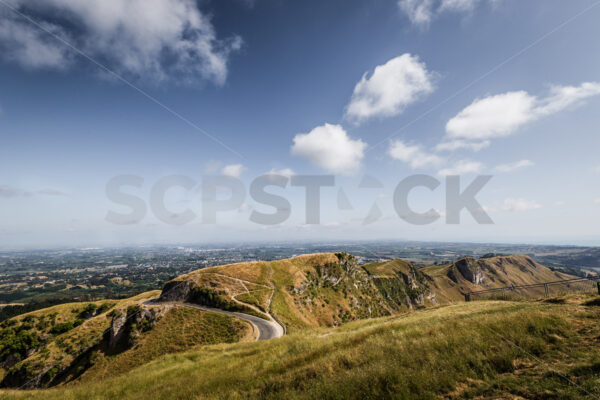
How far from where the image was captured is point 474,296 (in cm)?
3353

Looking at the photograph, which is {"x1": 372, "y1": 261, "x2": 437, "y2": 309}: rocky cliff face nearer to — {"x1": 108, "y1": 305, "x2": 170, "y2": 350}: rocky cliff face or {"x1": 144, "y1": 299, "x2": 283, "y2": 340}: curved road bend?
{"x1": 144, "y1": 299, "x2": 283, "y2": 340}: curved road bend

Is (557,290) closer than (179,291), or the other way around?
(557,290)

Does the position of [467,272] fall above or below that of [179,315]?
below

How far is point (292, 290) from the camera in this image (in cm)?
5962

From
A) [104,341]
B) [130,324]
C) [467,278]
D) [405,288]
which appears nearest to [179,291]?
[130,324]

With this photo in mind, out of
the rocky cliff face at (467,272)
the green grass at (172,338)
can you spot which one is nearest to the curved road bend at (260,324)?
the green grass at (172,338)

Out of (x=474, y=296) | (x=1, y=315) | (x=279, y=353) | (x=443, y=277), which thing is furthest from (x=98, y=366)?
(x=443, y=277)

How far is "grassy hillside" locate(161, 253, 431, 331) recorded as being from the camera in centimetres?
5109

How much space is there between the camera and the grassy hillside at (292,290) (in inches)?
2012

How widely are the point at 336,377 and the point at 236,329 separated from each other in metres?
38.1

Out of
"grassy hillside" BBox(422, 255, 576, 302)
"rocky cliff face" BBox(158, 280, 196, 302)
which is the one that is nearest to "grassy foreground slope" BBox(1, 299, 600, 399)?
"rocky cliff face" BBox(158, 280, 196, 302)

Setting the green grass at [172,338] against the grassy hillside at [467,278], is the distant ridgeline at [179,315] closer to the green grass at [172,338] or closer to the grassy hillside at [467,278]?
the green grass at [172,338]

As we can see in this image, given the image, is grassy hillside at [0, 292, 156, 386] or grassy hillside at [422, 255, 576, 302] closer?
grassy hillside at [0, 292, 156, 386]

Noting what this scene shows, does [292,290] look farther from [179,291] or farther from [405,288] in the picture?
[405,288]
